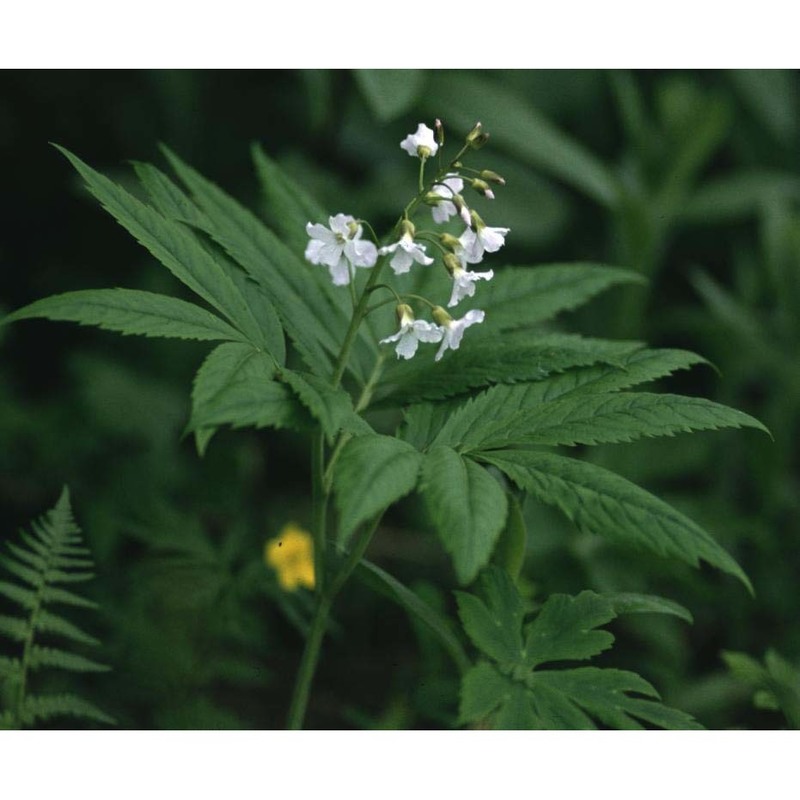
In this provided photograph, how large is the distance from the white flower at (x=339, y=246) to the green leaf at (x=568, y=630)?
67cm

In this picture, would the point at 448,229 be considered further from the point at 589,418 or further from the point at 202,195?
the point at 589,418

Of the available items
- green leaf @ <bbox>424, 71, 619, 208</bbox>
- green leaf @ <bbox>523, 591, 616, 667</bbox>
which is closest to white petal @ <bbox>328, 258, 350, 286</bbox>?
green leaf @ <bbox>523, 591, 616, 667</bbox>

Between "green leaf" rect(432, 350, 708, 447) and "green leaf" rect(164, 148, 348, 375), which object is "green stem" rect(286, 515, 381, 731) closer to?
"green leaf" rect(432, 350, 708, 447)

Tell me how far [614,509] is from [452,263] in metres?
0.54

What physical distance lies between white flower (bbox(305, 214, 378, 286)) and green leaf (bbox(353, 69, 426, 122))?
3.93ft

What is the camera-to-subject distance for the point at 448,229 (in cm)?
246

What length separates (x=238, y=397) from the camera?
1351 millimetres

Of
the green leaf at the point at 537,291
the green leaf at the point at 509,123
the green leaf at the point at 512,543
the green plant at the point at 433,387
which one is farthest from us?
the green leaf at the point at 509,123

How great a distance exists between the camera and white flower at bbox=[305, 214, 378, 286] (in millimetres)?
1633

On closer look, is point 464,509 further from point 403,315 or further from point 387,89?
point 387,89

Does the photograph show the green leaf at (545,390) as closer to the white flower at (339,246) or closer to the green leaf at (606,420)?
the green leaf at (606,420)

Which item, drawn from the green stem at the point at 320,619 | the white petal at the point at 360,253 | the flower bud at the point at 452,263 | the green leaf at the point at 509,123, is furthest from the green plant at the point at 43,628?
the green leaf at the point at 509,123

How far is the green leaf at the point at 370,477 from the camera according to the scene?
1.26 m

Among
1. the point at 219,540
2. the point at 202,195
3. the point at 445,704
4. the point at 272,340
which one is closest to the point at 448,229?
the point at 202,195
